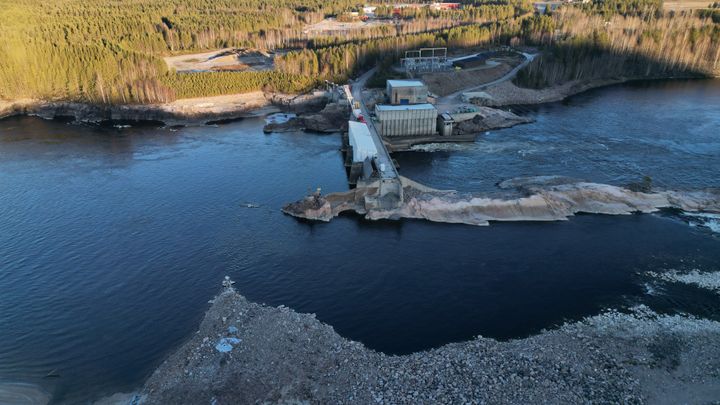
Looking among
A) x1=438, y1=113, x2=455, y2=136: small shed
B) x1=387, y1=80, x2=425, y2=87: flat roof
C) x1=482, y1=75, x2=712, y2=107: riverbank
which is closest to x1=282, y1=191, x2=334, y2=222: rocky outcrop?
x1=438, y1=113, x2=455, y2=136: small shed

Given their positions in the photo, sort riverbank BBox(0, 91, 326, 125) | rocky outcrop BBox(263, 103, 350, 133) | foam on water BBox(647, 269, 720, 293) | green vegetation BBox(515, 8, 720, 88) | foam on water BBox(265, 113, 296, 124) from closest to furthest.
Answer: foam on water BBox(647, 269, 720, 293) < rocky outcrop BBox(263, 103, 350, 133) < foam on water BBox(265, 113, 296, 124) < riverbank BBox(0, 91, 326, 125) < green vegetation BBox(515, 8, 720, 88)

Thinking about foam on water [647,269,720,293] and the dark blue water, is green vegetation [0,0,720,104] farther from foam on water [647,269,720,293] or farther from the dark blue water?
foam on water [647,269,720,293]

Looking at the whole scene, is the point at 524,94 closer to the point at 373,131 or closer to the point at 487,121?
the point at 487,121

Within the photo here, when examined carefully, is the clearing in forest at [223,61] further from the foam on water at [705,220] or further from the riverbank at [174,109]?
the foam on water at [705,220]

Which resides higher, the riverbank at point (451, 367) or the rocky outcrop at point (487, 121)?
the rocky outcrop at point (487, 121)


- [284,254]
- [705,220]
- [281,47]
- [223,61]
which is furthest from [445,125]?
[281,47]

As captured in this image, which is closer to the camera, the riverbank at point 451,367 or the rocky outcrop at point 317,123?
the riverbank at point 451,367

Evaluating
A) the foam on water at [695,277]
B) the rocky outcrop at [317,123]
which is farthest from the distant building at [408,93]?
the foam on water at [695,277]
